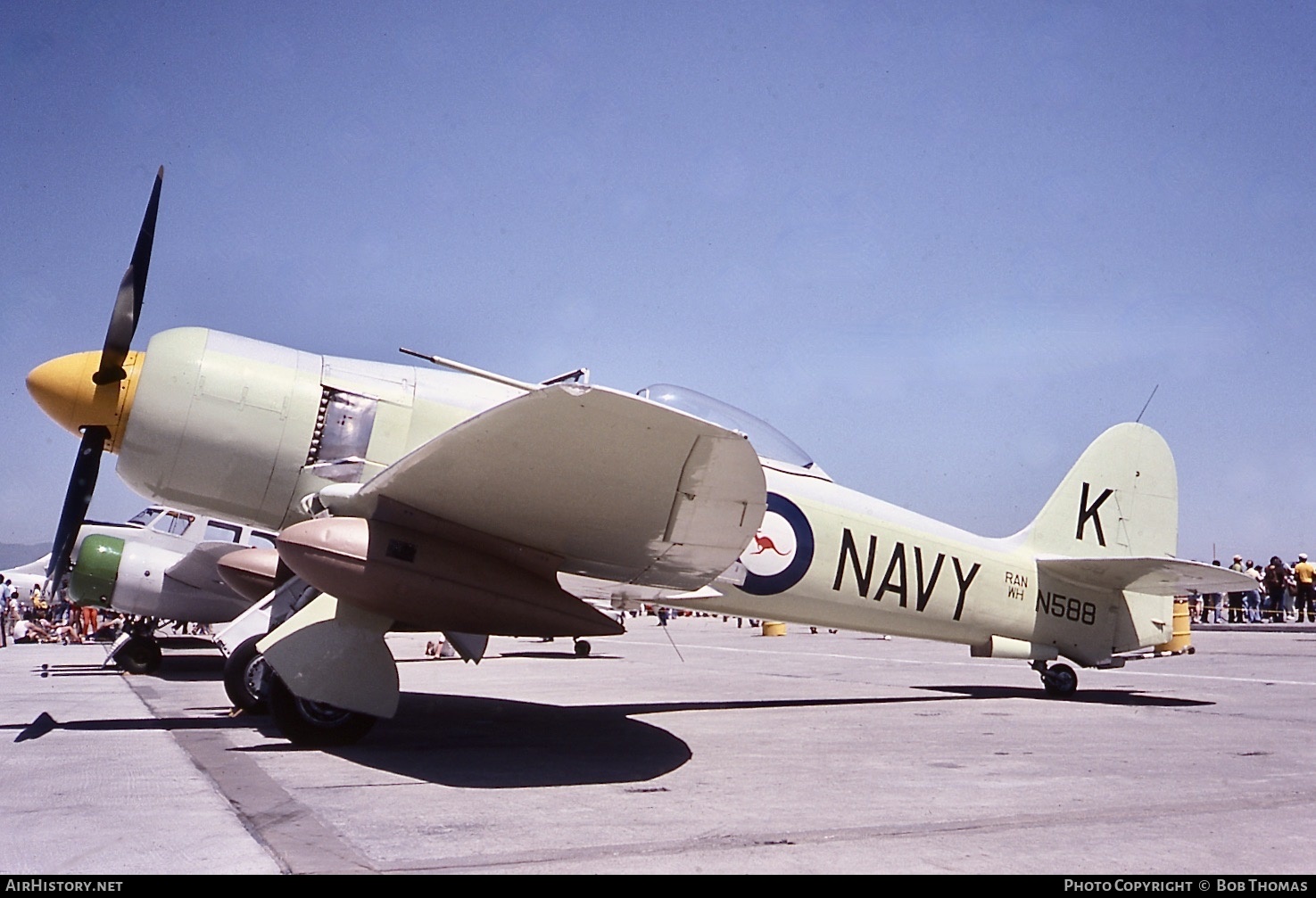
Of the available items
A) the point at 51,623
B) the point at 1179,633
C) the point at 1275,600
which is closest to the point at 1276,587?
the point at 1275,600

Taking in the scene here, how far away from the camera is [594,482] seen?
517cm

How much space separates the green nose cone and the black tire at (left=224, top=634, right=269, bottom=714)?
6.48 meters

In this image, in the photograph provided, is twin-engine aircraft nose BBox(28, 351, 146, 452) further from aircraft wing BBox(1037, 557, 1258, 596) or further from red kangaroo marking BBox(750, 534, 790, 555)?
aircraft wing BBox(1037, 557, 1258, 596)

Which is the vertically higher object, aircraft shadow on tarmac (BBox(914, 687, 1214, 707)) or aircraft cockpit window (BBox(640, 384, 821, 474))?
aircraft cockpit window (BBox(640, 384, 821, 474))

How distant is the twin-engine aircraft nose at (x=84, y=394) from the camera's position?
6406mm

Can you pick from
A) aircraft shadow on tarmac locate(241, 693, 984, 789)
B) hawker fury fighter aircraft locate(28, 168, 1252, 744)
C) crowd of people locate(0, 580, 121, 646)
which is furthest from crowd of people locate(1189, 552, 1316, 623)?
crowd of people locate(0, 580, 121, 646)

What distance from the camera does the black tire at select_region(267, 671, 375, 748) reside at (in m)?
6.07

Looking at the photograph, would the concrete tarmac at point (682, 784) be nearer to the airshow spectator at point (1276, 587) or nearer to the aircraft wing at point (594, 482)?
the aircraft wing at point (594, 482)

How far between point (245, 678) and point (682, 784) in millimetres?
4110

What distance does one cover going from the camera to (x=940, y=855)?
3.50m

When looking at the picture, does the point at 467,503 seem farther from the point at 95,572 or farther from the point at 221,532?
the point at 221,532
